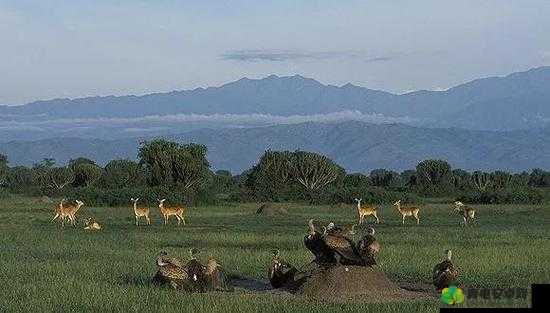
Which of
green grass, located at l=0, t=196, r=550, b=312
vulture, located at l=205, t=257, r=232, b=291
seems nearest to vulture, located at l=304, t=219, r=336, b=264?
green grass, located at l=0, t=196, r=550, b=312

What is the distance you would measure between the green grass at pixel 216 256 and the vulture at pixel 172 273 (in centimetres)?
40

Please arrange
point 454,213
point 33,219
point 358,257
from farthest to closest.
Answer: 1. point 454,213
2. point 33,219
3. point 358,257

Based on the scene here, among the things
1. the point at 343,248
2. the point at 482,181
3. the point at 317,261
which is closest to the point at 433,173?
the point at 482,181

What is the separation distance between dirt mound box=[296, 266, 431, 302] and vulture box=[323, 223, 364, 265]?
164 millimetres

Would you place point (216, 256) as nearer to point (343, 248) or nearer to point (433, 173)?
point (343, 248)

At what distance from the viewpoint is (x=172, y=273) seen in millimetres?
19250

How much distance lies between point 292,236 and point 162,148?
148ft

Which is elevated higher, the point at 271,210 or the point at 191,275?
the point at 191,275

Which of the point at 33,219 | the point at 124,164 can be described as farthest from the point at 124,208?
the point at 124,164

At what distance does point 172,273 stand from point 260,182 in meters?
64.4

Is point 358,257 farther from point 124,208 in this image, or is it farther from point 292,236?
point 124,208

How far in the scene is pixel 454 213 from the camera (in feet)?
178

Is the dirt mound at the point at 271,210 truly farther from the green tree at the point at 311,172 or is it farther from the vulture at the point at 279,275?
the vulture at the point at 279,275

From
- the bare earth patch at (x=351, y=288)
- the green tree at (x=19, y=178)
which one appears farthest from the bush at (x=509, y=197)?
the green tree at (x=19, y=178)
